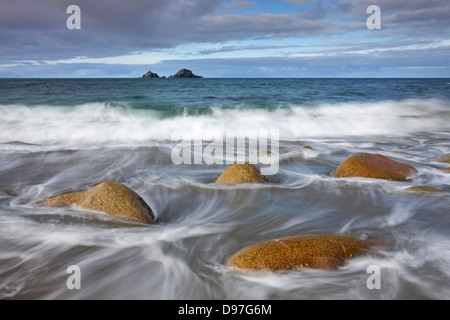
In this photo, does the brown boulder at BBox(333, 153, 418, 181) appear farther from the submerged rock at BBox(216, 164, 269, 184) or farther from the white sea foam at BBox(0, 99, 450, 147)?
the white sea foam at BBox(0, 99, 450, 147)

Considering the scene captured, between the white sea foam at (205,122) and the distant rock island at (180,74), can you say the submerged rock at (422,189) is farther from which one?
the distant rock island at (180,74)

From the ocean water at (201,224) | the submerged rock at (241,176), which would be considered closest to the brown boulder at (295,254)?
the ocean water at (201,224)

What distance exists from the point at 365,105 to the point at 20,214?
55.2ft

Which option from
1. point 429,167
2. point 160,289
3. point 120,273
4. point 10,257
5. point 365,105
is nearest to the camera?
point 160,289

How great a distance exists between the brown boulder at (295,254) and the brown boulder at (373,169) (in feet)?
8.38

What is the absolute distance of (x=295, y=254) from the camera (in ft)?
8.82

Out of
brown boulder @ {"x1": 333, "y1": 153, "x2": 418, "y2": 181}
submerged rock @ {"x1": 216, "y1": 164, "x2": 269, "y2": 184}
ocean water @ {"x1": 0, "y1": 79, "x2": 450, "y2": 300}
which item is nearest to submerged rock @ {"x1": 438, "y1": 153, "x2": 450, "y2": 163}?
ocean water @ {"x1": 0, "y1": 79, "x2": 450, "y2": 300}

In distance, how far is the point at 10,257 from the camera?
303 centimetres

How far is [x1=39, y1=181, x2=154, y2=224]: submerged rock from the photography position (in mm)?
3627

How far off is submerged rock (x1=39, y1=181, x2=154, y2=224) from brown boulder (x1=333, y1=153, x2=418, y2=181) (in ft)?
10.2

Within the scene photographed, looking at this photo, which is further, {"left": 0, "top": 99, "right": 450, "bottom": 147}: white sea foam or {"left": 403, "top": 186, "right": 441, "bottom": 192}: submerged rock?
{"left": 0, "top": 99, "right": 450, "bottom": 147}: white sea foam
